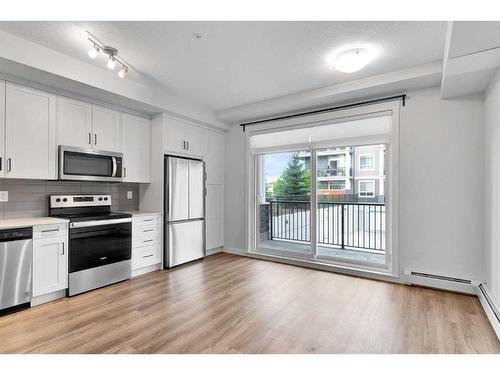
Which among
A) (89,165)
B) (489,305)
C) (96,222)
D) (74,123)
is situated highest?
(74,123)

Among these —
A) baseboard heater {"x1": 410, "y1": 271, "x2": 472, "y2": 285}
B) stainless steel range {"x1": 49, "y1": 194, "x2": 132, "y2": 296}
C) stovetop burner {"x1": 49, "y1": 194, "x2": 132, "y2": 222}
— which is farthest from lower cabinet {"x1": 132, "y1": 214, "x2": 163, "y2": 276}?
baseboard heater {"x1": 410, "y1": 271, "x2": 472, "y2": 285}

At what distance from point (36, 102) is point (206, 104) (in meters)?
2.23

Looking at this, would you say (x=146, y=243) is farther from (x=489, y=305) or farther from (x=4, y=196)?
(x=489, y=305)

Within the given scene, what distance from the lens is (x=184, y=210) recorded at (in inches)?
165

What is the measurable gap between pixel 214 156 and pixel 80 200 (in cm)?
229

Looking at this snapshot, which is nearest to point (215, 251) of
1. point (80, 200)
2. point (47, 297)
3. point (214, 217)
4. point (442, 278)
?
point (214, 217)

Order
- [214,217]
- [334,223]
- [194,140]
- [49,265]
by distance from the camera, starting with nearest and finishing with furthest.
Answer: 1. [49,265]
2. [194,140]
3. [334,223]
4. [214,217]

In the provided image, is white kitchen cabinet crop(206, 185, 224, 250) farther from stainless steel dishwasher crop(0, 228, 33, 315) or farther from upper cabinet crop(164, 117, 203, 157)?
stainless steel dishwasher crop(0, 228, 33, 315)

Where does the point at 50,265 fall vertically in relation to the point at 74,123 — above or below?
below

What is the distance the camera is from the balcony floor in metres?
3.93

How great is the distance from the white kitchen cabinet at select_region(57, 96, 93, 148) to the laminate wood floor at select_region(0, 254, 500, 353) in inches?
72.2
